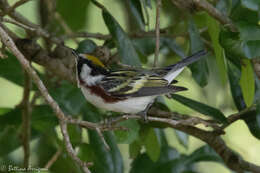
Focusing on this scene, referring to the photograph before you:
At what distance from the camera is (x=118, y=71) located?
2.87 meters

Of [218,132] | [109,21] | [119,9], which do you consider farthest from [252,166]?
[119,9]

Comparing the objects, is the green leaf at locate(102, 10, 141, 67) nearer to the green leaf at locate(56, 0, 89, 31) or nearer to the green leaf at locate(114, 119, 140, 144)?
the green leaf at locate(114, 119, 140, 144)

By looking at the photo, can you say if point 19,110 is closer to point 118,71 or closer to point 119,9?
point 118,71

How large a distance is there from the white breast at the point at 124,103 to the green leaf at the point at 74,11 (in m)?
1.14

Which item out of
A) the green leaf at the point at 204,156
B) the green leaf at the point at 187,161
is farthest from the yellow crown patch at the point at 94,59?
the green leaf at the point at 204,156

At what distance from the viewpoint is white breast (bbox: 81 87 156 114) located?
8.56ft

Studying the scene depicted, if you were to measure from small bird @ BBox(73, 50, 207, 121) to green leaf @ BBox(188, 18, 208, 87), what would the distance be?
0.04 metres

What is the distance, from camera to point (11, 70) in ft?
9.89

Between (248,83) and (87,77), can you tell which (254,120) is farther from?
(87,77)

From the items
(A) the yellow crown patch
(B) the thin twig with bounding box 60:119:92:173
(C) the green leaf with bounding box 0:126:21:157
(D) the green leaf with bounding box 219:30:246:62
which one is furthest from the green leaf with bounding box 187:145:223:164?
(B) the thin twig with bounding box 60:119:92:173

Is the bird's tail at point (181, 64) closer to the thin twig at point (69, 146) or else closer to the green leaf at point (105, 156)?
the green leaf at point (105, 156)

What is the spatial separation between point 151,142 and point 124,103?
30cm

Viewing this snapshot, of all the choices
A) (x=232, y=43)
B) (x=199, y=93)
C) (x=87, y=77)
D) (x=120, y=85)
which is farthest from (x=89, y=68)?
(x=199, y=93)

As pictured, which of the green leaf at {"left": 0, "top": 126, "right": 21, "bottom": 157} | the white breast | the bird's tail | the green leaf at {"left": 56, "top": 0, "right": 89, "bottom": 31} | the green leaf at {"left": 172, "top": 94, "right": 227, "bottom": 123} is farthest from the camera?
the green leaf at {"left": 56, "top": 0, "right": 89, "bottom": 31}
